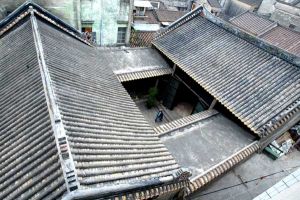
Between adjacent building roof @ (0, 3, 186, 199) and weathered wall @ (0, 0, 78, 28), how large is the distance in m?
5.12

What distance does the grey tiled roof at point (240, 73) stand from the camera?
1486cm

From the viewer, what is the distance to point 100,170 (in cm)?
690

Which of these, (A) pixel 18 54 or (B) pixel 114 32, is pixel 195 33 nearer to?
(B) pixel 114 32

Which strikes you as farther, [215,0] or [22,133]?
[215,0]

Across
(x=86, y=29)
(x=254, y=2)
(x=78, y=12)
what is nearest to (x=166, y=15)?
(x=86, y=29)

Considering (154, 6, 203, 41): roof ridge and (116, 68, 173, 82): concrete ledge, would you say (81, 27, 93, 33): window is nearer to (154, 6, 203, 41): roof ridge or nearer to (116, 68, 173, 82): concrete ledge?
(154, 6, 203, 41): roof ridge

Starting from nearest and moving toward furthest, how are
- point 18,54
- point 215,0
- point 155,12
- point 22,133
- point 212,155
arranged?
point 22,133
point 18,54
point 212,155
point 155,12
point 215,0

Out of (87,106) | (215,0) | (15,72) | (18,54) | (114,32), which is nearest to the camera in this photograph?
(87,106)

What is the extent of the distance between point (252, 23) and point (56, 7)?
24.9m

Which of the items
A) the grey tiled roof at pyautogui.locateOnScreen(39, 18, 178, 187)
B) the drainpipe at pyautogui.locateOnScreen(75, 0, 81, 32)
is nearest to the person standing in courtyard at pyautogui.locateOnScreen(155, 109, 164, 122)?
the grey tiled roof at pyautogui.locateOnScreen(39, 18, 178, 187)

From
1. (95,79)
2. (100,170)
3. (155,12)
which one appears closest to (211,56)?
(95,79)

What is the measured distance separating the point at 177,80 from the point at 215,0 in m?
36.2

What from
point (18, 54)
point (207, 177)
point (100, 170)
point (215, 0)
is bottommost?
point (215, 0)

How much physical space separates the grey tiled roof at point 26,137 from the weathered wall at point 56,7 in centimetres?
834
